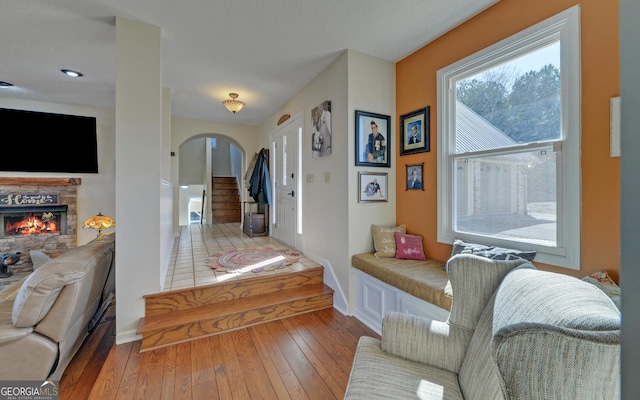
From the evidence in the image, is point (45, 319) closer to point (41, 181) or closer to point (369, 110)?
point (369, 110)

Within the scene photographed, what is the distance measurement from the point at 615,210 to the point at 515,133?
0.77m

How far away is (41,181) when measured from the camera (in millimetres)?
4246

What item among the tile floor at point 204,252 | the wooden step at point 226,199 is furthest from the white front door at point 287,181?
the wooden step at point 226,199

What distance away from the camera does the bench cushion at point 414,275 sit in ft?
6.03

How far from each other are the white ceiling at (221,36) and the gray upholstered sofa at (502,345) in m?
2.06

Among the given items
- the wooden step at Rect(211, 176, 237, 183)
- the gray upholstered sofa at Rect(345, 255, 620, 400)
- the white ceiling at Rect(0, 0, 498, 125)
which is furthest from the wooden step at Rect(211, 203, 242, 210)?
the gray upholstered sofa at Rect(345, 255, 620, 400)

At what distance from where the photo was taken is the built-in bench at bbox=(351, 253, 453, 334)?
6.15 ft

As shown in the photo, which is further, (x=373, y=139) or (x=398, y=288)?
(x=373, y=139)

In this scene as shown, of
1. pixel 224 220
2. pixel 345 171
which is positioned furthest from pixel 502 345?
pixel 224 220

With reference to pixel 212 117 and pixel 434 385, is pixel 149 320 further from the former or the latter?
pixel 212 117

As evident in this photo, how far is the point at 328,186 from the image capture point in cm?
302

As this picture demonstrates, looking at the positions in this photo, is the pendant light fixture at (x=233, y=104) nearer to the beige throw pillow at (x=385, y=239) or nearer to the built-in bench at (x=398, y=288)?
the beige throw pillow at (x=385, y=239)

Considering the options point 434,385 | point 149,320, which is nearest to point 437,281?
point 434,385

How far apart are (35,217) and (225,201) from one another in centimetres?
395
